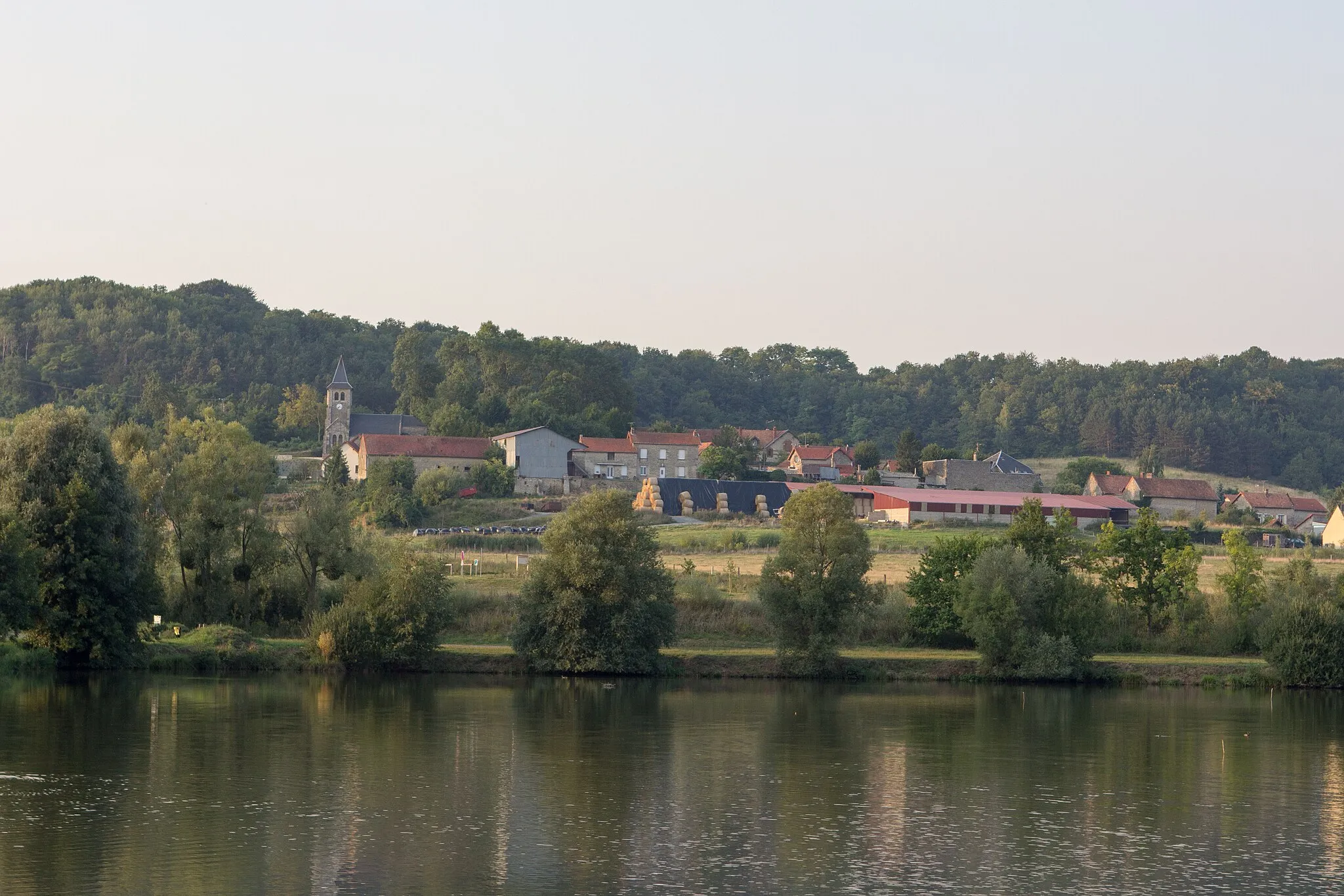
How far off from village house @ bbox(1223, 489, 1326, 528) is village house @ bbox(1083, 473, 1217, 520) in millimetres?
3132

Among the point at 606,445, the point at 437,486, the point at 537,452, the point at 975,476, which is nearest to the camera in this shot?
the point at 437,486

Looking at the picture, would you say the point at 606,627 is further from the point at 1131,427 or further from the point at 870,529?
the point at 1131,427

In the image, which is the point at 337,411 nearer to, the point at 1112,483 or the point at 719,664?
the point at 1112,483

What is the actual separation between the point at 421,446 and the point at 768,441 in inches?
2069

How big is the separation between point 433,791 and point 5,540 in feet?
64.1

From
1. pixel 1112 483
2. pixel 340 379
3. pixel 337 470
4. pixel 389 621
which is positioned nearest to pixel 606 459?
pixel 337 470

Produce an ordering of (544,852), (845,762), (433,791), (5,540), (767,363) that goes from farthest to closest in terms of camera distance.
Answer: (767,363), (5,540), (845,762), (433,791), (544,852)

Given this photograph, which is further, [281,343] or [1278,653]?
[281,343]

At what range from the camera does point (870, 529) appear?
281 ft

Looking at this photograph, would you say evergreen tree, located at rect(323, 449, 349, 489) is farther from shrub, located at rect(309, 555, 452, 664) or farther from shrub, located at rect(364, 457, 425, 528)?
shrub, located at rect(309, 555, 452, 664)

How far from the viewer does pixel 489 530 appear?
79.7m

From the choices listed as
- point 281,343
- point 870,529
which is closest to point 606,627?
point 870,529

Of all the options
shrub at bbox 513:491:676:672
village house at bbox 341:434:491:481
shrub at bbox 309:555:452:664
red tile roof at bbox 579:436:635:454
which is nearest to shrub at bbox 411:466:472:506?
village house at bbox 341:434:491:481

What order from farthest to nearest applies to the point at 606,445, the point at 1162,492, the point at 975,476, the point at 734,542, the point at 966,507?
1. the point at 975,476
2. the point at 1162,492
3. the point at 606,445
4. the point at 966,507
5. the point at 734,542
